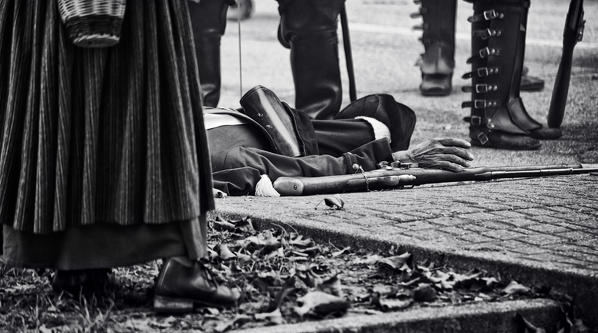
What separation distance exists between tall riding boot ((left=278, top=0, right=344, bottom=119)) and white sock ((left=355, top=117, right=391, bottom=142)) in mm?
956

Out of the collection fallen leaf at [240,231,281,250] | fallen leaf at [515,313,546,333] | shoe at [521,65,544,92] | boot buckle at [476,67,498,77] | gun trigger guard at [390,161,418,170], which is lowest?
fallen leaf at [515,313,546,333]

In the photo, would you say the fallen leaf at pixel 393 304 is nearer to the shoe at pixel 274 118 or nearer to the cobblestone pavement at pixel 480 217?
the cobblestone pavement at pixel 480 217

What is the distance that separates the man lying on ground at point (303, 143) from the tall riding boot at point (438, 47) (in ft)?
10.2

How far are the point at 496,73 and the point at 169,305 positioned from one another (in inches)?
155

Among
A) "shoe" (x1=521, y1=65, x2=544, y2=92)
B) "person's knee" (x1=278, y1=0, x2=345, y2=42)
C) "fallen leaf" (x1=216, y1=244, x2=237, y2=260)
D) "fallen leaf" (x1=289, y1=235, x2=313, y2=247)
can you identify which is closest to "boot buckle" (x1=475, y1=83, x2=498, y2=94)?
"person's knee" (x1=278, y1=0, x2=345, y2=42)

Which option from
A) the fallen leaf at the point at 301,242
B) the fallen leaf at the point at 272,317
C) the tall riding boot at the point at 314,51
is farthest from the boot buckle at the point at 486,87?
the fallen leaf at the point at 272,317

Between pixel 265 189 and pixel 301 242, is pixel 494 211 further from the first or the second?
pixel 265 189

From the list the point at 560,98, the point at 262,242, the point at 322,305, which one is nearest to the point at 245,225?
the point at 262,242

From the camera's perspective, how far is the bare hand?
18.1 ft

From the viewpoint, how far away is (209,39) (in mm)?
7195

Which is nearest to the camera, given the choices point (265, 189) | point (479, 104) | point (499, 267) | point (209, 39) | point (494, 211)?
point (499, 267)

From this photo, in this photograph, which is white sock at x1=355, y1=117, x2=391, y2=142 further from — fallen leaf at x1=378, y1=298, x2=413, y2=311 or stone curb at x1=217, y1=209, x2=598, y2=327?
fallen leaf at x1=378, y1=298, x2=413, y2=311

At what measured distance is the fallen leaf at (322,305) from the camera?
10.7 feet

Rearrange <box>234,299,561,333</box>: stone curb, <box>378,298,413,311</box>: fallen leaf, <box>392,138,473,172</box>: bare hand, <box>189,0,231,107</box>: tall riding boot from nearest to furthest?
<box>234,299,561,333</box>: stone curb → <box>378,298,413,311</box>: fallen leaf → <box>392,138,473,172</box>: bare hand → <box>189,0,231,107</box>: tall riding boot
